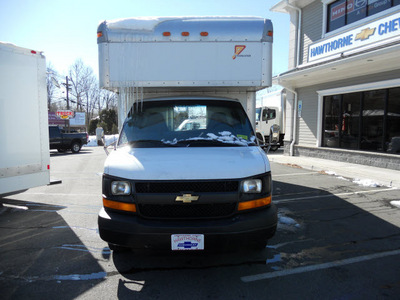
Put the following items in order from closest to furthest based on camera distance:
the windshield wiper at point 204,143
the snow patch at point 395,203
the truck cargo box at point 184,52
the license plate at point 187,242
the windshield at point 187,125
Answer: the license plate at point 187,242, the windshield wiper at point 204,143, the windshield at point 187,125, the truck cargo box at point 184,52, the snow patch at point 395,203

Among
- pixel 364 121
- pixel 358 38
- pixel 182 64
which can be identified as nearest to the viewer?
pixel 182 64

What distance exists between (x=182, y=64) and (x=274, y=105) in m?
15.6

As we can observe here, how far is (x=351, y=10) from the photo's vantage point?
1055 centimetres

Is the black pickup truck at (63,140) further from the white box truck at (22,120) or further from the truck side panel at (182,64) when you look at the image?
the truck side panel at (182,64)

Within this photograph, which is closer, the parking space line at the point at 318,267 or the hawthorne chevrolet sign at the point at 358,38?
the parking space line at the point at 318,267

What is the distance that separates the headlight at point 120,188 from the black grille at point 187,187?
100 mm

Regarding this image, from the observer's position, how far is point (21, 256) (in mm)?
3648

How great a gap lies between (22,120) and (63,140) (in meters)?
15.3

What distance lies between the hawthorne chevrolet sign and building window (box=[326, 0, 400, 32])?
22.7 inches

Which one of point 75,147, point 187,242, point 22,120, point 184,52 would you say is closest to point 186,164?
point 187,242

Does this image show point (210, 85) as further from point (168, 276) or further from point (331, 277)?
point (331, 277)

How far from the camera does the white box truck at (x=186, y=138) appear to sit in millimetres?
2863

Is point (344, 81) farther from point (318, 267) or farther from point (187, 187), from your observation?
point (187, 187)

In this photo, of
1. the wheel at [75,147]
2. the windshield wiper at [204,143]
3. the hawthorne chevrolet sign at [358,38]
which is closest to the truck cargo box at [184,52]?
the windshield wiper at [204,143]
